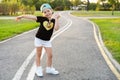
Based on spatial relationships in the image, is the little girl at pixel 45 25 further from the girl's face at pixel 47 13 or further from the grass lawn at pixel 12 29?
the grass lawn at pixel 12 29

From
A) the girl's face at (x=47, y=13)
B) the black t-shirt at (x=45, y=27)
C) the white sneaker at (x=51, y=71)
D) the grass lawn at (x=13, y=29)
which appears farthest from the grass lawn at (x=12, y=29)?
the girl's face at (x=47, y=13)

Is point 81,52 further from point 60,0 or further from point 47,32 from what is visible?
point 60,0

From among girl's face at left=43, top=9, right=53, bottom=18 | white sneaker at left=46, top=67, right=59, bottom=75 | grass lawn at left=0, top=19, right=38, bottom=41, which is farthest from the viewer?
grass lawn at left=0, top=19, right=38, bottom=41

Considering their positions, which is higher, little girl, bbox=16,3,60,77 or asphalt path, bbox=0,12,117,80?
little girl, bbox=16,3,60,77

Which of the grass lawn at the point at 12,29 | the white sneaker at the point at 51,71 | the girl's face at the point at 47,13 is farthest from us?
the grass lawn at the point at 12,29

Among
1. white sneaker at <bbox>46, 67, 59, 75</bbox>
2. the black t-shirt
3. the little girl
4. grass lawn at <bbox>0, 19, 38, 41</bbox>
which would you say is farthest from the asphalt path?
grass lawn at <bbox>0, 19, 38, 41</bbox>

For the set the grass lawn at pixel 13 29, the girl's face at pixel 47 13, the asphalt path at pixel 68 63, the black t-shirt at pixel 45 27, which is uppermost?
the girl's face at pixel 47 13

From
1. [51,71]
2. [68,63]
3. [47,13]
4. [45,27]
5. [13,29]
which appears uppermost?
Result: [47,13]

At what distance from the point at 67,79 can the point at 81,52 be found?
14.7ft

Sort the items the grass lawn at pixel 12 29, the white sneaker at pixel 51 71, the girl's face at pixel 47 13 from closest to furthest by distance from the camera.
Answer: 1. the girl's face at pixel 47 13
2. the white sneaker at pixel 51 71
3. the grass lawn at pixel 12 29

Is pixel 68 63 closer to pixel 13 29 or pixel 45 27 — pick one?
pixel 45 27

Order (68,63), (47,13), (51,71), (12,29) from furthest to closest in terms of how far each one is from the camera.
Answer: (12,29), (68,63), (51,71), (47,13)

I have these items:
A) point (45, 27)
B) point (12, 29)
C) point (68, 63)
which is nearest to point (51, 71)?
point (45, 27)

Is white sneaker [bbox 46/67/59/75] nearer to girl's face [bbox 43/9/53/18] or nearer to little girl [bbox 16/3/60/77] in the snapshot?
little girl [bbox 16/3/60/77]
